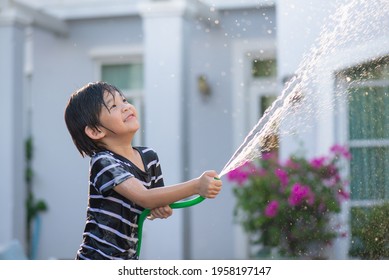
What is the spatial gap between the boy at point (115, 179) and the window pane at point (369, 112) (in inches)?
99.8

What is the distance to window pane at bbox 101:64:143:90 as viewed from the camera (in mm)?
7293

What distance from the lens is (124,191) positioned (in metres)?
2.17

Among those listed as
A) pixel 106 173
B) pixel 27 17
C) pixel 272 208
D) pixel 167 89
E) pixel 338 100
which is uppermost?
pixel 27 17

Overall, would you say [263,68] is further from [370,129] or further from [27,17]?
[370,129]

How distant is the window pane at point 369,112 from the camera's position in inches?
183

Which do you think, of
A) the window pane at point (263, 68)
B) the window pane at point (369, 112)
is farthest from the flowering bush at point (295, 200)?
the window pane at point (263, 68)

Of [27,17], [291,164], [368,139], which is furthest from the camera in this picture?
[27,17]

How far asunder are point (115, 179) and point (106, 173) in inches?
1.5

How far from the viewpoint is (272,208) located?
5387 millimetres

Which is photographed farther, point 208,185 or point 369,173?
point 369,173

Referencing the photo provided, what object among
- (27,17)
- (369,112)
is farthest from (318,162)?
(27,17)

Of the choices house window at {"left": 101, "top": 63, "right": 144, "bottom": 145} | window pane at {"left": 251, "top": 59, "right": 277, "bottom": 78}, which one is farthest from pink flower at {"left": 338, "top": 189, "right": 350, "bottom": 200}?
house window at {"left": 101, "top": 63, "right": 144, "bottom": 145}
